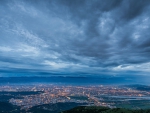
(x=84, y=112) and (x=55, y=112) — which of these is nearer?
(x=84, y=112)

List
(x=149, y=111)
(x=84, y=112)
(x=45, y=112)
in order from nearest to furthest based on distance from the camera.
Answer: (x=149, y=111), (x=84, y=112), (x=45, y=112)

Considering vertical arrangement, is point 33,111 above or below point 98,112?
below

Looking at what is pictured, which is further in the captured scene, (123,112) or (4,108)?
(4,108)

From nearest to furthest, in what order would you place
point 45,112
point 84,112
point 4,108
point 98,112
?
1. point 98,112
2. point 84,112
3. point 45,112
4. point 4,108

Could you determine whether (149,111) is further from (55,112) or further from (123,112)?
(55,112)

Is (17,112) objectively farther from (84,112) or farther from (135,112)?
(135,112)

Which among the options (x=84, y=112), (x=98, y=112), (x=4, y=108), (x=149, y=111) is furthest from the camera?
(x=4, y=108)

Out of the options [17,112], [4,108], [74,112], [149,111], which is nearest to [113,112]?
[149,111]

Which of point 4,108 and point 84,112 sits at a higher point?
point 84,112

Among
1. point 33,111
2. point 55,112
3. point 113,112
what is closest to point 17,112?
point 33,111
